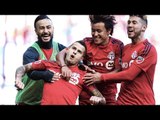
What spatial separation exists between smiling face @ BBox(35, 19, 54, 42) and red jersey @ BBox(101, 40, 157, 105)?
1.80 ft

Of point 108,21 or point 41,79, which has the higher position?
point 108,21

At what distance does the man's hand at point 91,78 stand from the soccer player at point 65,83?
0.03 m

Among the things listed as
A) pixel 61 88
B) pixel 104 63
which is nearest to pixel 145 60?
pixel 104 63

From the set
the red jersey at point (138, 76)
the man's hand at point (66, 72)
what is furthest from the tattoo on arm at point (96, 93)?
the man's hand at point (66, 72)

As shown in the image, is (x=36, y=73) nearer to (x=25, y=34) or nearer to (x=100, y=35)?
(x=25, y=34)

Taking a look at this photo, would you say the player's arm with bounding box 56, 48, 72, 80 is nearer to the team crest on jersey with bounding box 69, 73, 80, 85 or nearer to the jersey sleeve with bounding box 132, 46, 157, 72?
the team crest on jersey with bounding box 69, 73, 80, 85

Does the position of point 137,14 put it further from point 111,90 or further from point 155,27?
point 111,90

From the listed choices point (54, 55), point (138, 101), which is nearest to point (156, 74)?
point (138, 101)

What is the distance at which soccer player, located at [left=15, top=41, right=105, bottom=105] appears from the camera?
5164 millimetres

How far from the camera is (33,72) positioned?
5.20 meters

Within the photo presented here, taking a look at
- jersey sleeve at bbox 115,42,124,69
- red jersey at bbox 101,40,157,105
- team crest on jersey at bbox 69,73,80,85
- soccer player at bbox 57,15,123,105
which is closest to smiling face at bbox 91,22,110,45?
soccer player at bbox 57,15,123,105

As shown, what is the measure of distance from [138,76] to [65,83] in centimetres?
57

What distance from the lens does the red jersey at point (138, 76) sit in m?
5.15

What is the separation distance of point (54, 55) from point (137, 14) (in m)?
0.74
